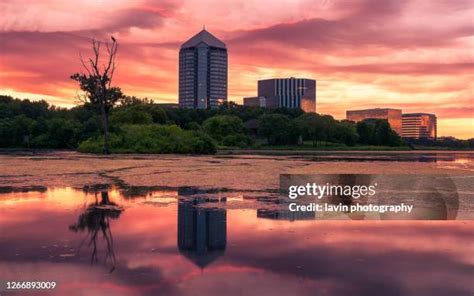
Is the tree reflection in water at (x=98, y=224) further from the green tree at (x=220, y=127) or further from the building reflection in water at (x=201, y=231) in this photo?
the green tree at (x=220, y=127)

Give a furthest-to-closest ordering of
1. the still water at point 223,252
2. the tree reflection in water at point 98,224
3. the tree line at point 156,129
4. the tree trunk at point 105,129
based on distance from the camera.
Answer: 1. the tree line at point 156,129
2. the tree trunk at point 105,129
3. the tree reflection in water at point 98,224
4. the still water at point 223,252

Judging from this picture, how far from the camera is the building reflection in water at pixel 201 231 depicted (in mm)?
7535

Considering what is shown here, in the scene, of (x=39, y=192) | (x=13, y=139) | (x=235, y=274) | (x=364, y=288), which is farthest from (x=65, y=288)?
(x=13, y=139)

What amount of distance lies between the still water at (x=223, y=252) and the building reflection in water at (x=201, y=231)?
0.02 meters

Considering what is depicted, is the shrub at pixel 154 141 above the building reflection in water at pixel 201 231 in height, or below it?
above

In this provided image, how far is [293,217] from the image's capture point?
36.1 feet

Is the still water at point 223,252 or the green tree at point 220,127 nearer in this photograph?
the still water at point 223,252

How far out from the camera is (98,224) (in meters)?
9.94

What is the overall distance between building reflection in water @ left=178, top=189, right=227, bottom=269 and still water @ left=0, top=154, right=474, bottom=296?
0.06 ft

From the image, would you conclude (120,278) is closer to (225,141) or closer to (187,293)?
(187,293)

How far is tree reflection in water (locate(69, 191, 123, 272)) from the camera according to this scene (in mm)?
7487

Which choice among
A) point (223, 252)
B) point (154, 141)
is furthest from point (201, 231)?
point (154, 141)

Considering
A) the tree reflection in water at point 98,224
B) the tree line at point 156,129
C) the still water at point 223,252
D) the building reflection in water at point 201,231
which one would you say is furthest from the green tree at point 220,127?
the still water at point 223,252

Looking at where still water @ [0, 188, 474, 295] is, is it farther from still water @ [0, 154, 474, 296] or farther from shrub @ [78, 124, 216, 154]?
shrub @ [78, 124, 216, 154]
